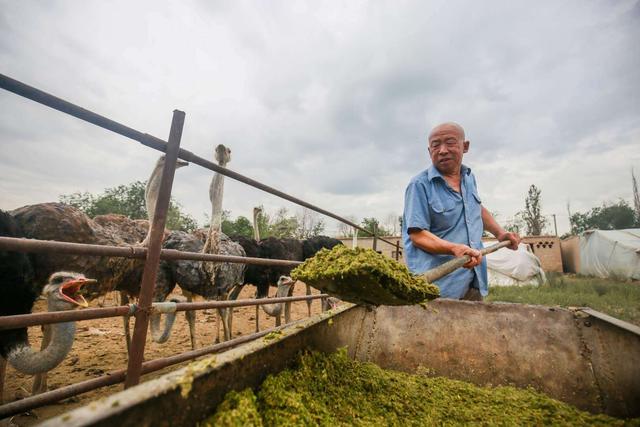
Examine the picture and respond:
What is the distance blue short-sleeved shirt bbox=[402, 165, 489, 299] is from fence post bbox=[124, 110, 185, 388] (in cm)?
166

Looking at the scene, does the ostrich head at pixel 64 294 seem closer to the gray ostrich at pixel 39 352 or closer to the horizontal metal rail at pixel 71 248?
the gray ostrich at pixel 39 352

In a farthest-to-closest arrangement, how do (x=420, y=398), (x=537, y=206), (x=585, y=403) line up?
(x=537, y=206), (x=585, y=403), (x=420, y=398)

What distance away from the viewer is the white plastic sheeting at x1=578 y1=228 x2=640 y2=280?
15727mm

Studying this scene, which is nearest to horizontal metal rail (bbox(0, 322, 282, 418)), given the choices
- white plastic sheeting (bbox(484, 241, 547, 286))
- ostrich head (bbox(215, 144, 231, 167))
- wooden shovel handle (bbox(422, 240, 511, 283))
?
→ wooden shovel handle (bbox(422, 240, 511, 283))

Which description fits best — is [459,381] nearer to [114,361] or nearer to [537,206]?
[114,361]

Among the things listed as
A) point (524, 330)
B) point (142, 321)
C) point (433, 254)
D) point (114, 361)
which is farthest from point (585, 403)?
point (114, 361)

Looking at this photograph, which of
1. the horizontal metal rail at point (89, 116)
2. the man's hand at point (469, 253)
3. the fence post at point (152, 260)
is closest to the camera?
the horizontal metal rail at point (89, 116)

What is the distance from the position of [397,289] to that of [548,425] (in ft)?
2.99

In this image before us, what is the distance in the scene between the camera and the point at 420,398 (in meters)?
1.62

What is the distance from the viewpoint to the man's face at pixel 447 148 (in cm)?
266

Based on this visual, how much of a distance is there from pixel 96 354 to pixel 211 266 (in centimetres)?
200

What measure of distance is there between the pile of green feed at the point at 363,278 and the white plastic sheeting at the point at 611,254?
65.5 ft

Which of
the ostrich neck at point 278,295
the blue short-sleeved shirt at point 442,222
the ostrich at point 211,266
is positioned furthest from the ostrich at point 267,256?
the blue short-sleeved shirt at point 442,222

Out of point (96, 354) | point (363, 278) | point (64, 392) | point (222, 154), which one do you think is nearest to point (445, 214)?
point (363, 278)
